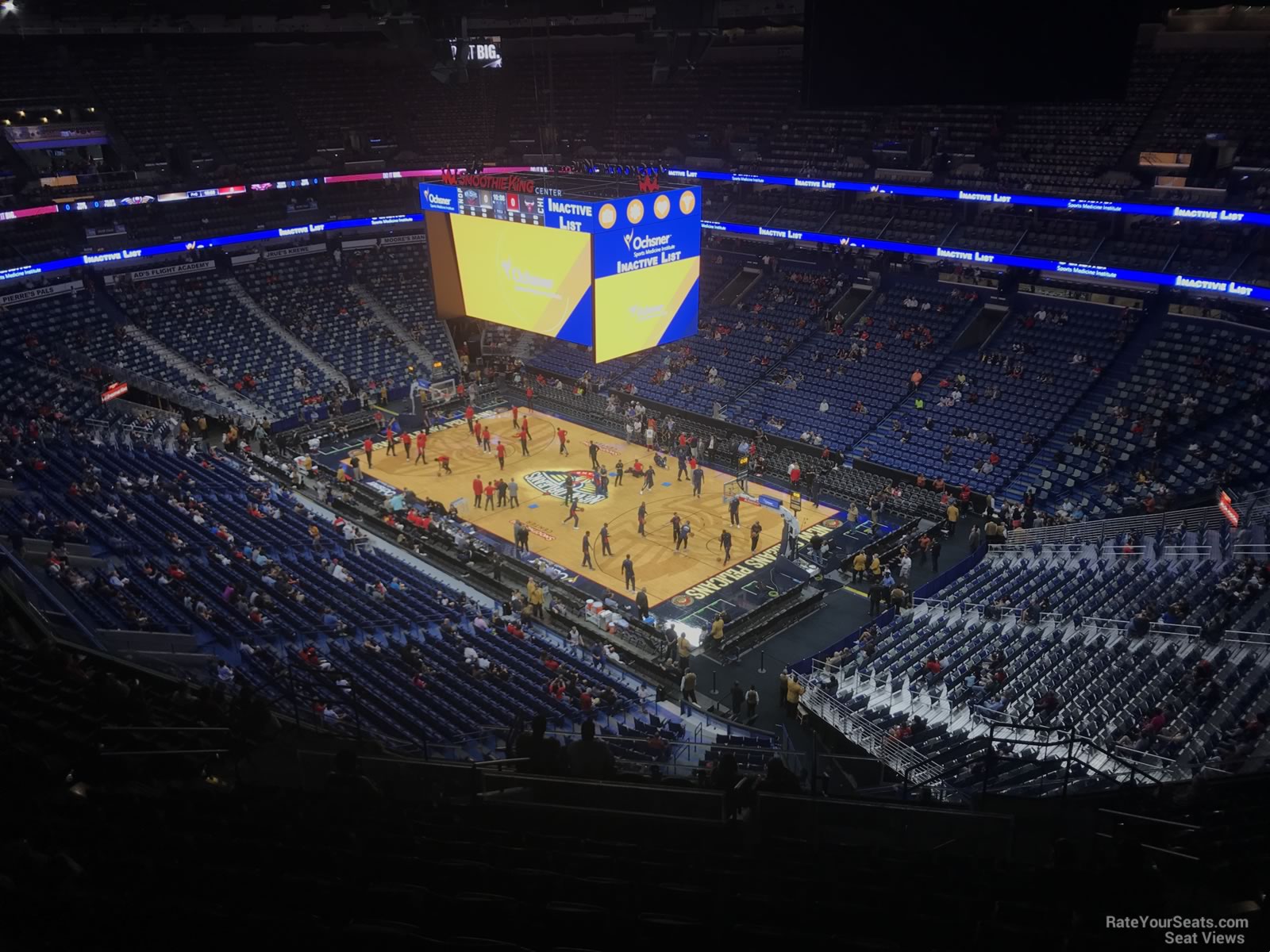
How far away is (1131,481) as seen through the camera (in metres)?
27.3

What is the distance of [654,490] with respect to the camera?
31250 millimetres

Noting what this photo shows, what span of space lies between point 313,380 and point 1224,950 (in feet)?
125

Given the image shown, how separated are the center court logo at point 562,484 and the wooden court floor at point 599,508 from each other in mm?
83

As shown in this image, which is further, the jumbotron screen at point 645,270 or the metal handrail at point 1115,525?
the jumbotron screen at point 645,270

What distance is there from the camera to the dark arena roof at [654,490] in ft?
25.5

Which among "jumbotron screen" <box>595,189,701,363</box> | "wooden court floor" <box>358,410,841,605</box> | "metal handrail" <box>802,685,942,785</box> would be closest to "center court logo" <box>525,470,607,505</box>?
"wooden court floor" <box>358,410,841,605</box>

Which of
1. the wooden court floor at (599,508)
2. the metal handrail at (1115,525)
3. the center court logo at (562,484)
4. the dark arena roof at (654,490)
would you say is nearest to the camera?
the dark arena roof at (654,490)

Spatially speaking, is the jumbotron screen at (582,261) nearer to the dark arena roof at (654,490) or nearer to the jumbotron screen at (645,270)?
the jumbotron screen at (645,270)

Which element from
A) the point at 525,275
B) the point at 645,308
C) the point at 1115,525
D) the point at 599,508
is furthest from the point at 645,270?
the point at 1115,525

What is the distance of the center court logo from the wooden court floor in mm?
83

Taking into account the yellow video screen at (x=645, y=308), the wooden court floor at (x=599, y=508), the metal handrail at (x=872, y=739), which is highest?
the yellow video screen at (x=645, y=308)

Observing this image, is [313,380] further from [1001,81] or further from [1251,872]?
[1251,872]

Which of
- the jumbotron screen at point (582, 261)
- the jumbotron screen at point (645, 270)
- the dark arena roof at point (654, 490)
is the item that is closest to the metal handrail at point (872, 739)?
the dark arena roof at point (654, 490)

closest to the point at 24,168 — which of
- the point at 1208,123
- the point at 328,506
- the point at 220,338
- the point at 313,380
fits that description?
the point at 220,338
